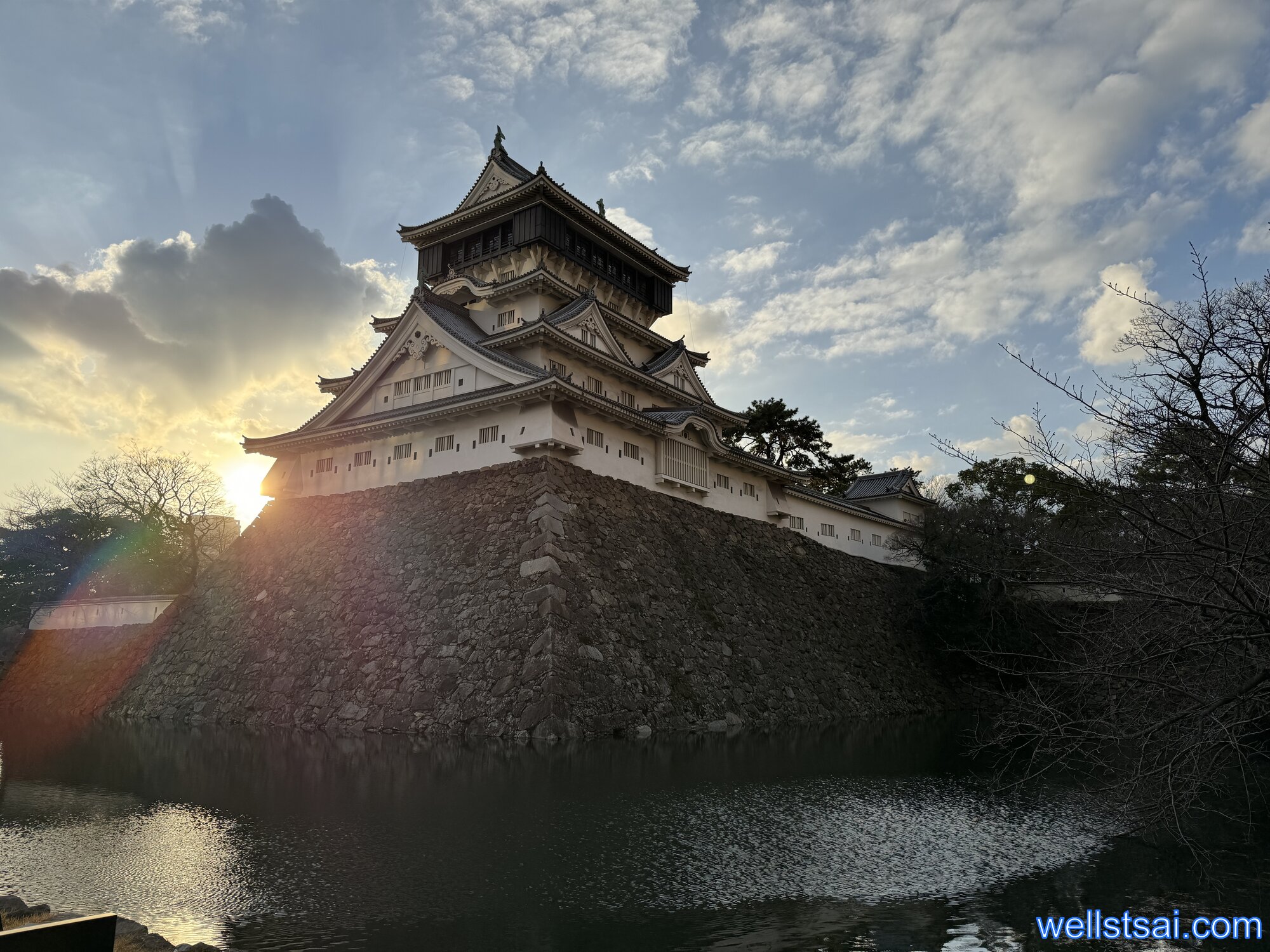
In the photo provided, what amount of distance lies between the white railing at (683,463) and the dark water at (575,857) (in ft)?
37.1

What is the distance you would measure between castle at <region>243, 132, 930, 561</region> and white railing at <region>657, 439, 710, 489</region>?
0.04 metres

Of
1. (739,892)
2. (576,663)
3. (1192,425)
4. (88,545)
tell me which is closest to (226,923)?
(739,892)

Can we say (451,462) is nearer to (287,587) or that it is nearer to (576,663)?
(287,587)

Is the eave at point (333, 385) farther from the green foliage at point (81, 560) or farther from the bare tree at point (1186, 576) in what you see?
the bare tree at point (1186, 576)

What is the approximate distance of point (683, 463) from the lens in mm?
23047

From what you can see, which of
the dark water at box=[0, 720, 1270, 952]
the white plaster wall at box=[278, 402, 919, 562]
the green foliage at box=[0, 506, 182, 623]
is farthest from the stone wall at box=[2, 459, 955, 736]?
the green foliage at box=[0, 506, 182, 623]

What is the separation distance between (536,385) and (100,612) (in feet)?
56.2

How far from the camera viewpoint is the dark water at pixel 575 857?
5.46 meters

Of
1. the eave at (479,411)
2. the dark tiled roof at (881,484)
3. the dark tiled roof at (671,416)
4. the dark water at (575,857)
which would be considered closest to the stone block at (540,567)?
the eave at (479,411)

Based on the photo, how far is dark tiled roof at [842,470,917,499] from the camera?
107 ft

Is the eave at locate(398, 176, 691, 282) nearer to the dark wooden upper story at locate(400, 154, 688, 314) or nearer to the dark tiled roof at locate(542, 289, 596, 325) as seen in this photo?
the dark wooden upper story at locate(400, 154, 688, 314)

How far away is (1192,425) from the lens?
536 centimetres

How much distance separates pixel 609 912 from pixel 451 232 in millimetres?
26668

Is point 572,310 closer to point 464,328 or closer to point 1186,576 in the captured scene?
point 464,328
